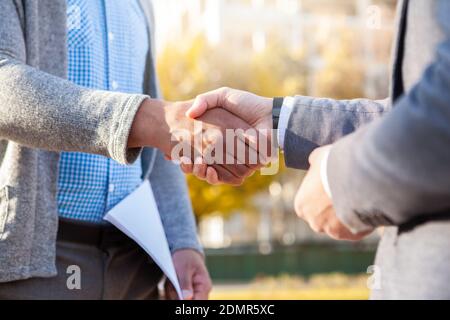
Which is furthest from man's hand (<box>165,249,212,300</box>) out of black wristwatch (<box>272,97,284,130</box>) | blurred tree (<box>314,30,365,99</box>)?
blurred tree (<box>314,30,365,99</box>)

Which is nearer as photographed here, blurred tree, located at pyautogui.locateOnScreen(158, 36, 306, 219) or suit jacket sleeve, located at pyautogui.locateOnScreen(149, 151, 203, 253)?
suit jacket sleeve, located at pyautogui.locateOnScreen(149, 151, 203, 253)

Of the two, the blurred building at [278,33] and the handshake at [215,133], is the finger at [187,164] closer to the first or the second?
the handshake at [215,133]

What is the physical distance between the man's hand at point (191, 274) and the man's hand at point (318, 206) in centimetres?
102

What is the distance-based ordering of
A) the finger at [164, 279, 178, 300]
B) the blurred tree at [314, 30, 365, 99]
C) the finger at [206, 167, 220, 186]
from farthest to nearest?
the blurred tree at [314, 30, 365, 99] → the finger at [164, 279, 178, 300] → the finger at [206, 167, 220, 186]

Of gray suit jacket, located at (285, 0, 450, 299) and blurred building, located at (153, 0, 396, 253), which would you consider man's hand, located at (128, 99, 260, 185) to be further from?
blurred building, located at (153, 0, 396, 253)

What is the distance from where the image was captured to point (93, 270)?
212 cm

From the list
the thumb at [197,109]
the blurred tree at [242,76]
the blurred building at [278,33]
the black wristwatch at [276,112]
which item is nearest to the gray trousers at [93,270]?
the thumb at [197,109]

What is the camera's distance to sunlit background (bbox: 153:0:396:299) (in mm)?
17609

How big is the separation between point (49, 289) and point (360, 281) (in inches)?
538

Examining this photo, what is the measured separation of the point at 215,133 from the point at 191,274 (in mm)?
687

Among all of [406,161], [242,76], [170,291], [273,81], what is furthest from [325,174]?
[273,81]

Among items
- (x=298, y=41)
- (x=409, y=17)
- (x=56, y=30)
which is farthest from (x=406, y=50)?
(x=298, y=41)

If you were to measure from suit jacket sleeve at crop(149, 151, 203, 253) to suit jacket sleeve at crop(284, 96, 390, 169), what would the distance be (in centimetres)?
83

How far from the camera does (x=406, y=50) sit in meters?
1.28
